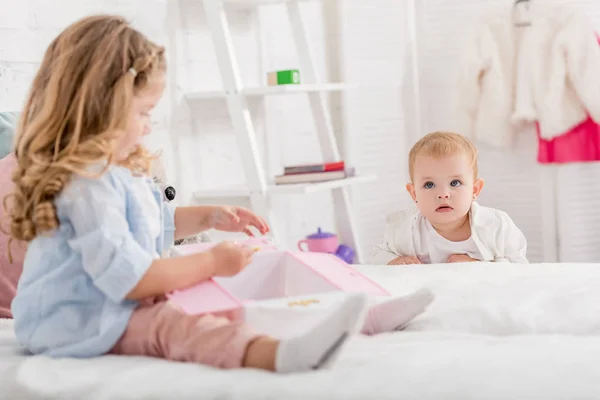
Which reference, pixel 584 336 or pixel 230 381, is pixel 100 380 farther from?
pixel 584 336

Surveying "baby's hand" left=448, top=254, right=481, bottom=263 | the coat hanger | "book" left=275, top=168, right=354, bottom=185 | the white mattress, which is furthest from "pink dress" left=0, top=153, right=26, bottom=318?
the coat hanger

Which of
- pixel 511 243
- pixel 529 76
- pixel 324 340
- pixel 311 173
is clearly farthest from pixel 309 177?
pixel 324 340

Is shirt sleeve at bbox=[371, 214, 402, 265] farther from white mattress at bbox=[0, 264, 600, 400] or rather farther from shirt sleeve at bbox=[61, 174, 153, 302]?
shirt sleeve at bbox=[61, 174, 153, 302]

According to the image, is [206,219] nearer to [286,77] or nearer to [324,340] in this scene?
[324,340]

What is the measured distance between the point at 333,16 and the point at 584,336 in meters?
2.59

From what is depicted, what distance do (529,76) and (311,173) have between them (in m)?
1.23

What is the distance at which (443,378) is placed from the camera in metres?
1.03

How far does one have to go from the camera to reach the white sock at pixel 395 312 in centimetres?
140

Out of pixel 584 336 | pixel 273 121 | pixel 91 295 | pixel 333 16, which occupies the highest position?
pixel 333 16

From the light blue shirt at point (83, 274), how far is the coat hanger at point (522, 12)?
273 cm

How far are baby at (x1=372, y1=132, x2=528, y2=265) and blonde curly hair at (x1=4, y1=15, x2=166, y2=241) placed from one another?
3.33ft

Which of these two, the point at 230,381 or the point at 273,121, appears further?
the point at 273,121

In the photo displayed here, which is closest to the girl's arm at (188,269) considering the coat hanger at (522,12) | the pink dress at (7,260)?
the pink dress at (7,260)

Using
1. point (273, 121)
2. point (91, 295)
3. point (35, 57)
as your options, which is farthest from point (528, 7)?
point (91, 295)
